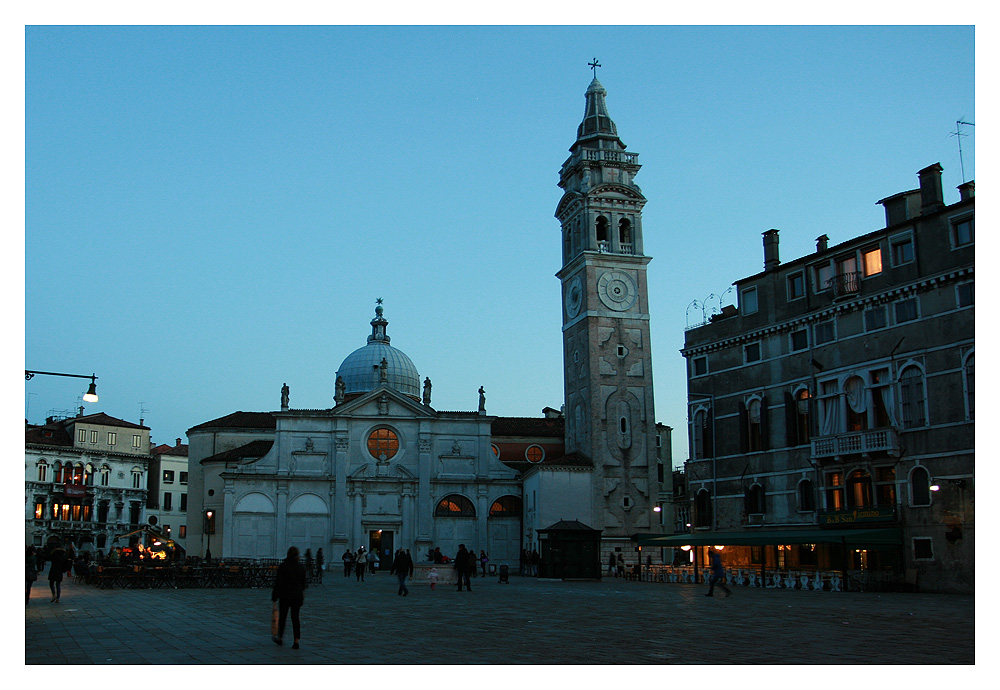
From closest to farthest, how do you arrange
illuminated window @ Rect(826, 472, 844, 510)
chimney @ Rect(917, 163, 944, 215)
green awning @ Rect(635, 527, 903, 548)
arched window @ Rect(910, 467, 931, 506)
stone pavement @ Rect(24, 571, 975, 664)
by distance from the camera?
stone pavement @ Rect(24, 571, 975, 664) → green awning @ Rect(635, 527, 903, 548) → arched window @ Rect(910, 467, 931, 506) → chimney @ Rect(917, 163, 944, 215) → illuminated window @ Rect(826, 472, 844, 510)

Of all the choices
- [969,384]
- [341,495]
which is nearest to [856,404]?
[969,384]

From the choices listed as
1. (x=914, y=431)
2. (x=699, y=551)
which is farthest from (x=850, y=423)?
(x=699, y=551)

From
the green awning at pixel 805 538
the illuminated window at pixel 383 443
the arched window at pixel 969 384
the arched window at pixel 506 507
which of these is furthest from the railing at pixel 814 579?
the illuminated window at pixel 383 443

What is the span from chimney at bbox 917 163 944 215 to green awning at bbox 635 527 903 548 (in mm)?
11884

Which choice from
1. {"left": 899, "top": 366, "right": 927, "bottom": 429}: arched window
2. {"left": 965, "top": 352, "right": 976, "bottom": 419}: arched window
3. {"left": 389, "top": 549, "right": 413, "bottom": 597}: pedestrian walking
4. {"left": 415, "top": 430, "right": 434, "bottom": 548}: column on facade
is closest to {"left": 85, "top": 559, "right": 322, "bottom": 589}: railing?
{"left": 389, "top": 549, "right": 413, "bottom": 597}: pedestrian walking

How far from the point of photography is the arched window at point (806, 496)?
132ft

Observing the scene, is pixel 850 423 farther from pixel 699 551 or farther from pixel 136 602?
pixel 136 602

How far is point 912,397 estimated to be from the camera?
36.1m

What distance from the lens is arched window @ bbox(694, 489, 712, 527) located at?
4566cm

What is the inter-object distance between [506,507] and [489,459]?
3.00 metres

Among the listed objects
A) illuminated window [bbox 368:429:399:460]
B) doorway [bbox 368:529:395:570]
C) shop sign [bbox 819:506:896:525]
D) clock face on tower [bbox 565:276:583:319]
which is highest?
clock face on tower [bbox 565:276:583:319]

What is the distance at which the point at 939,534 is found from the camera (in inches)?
1355

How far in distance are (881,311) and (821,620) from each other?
20038mm

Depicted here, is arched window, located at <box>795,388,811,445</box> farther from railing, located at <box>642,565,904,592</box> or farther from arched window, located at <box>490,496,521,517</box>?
arched window, located at <box>490,496,521,517</box>
